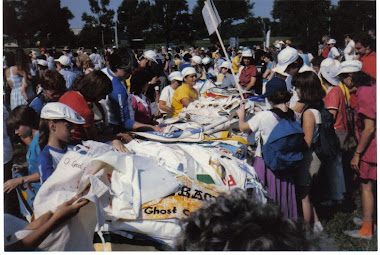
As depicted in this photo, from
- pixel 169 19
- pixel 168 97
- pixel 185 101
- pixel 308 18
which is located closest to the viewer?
pixel 185 101

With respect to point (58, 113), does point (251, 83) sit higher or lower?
lower

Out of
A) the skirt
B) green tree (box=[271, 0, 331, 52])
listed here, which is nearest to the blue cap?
the skirt

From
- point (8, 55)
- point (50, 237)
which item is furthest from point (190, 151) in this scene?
point (8, 55)

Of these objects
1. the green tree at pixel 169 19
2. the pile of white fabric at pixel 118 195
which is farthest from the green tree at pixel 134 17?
the pile of white fabric at pixel 118 195

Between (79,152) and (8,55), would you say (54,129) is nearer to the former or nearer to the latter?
(79,152)

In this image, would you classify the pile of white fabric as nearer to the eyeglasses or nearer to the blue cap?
the blue cap

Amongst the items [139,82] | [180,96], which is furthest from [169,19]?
[139,82]

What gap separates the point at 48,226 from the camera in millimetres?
2082

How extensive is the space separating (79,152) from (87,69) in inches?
241

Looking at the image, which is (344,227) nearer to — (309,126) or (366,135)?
(366,135)

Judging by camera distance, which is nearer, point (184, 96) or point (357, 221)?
point (357, 221)

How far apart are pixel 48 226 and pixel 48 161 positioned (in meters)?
0.88

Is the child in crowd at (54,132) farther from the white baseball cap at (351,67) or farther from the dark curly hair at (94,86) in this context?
the white baseball cap at (351,67)

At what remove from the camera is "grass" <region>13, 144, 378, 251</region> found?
406 centimetres
